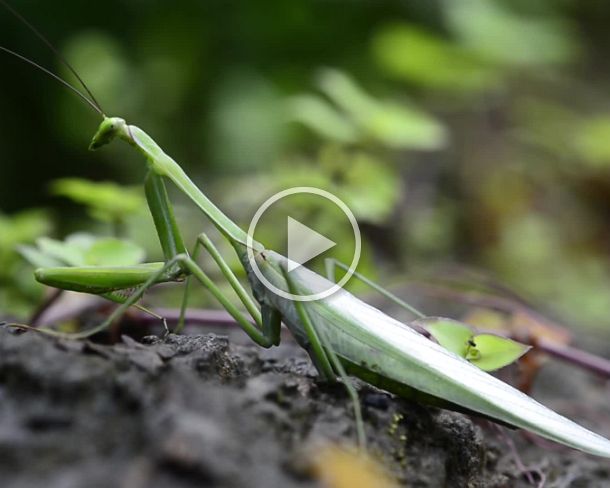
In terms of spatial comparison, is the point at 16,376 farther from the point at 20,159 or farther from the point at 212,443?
the point at 20,159

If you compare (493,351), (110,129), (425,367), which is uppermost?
(110,129)

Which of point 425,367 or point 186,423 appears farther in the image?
point 425,367

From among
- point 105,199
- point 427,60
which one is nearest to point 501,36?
point 427,60

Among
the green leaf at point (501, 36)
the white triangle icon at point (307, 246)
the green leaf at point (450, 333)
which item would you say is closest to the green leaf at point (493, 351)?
the green leaf at point (450, 333)

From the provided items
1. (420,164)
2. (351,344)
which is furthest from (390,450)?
(420,164)

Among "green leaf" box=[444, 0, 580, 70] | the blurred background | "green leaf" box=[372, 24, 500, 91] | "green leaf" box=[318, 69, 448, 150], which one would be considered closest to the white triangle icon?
"green leaf" box=[318, 69, 448, 150]

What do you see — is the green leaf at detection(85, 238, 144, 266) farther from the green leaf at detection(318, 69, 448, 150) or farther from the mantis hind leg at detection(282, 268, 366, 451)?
the green leaf at detection(318, 69, 448, 150)

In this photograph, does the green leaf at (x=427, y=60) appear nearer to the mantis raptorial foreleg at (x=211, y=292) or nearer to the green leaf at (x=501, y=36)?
the green leaf at (x=501, y=36)

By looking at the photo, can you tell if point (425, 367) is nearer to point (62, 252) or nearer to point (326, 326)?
point (326, 326)
